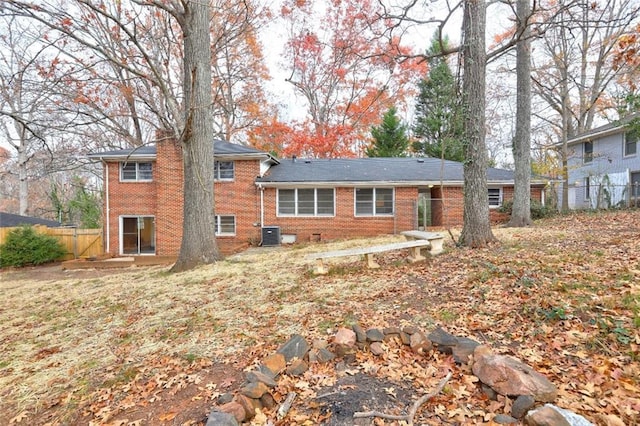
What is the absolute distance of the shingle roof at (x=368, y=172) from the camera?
46.5ft

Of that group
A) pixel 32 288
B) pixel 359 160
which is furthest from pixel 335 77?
pixel 32 288

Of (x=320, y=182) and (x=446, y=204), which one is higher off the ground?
(x=320, y=182)

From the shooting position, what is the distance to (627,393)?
6.73 ft

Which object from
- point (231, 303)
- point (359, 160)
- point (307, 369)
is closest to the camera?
point (307, 369)

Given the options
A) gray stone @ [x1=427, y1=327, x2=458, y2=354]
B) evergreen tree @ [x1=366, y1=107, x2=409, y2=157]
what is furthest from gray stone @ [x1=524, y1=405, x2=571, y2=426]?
evergreen tree @ [x1=366, y1=107, x2=409, y2=157]

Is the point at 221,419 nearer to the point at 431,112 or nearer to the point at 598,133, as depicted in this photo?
the point at 598,133

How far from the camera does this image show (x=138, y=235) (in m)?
15.0

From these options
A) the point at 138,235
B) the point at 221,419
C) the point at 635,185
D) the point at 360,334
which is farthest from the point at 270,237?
the point at 635,185

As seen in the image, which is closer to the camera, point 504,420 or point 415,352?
point 504,420

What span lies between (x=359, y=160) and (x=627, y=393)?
611 inches

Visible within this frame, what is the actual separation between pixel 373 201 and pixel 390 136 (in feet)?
32.8

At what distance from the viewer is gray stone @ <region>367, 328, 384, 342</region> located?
3064mm

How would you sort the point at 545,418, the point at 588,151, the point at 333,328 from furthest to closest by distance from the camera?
the point at 588,151 < the point at 333,328 < the point at 545,418

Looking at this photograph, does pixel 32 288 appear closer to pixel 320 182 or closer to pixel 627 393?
pixel 320 182
